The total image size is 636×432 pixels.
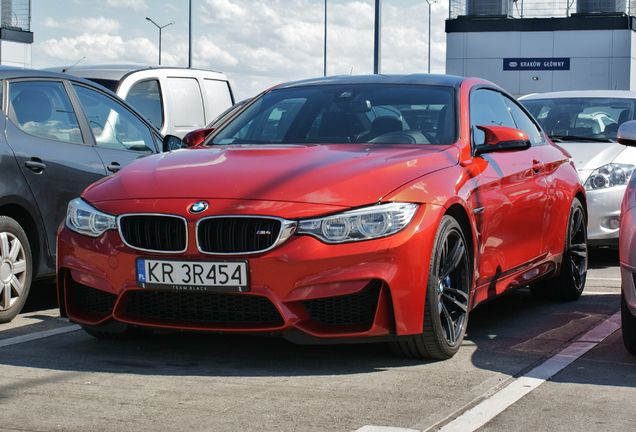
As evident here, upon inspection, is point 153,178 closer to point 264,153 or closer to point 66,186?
point 264,153

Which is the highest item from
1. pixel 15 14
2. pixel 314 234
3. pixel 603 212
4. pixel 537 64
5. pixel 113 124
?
pixel 15 14

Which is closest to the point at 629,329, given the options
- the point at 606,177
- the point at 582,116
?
the point at 606,177

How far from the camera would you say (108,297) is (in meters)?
4.57

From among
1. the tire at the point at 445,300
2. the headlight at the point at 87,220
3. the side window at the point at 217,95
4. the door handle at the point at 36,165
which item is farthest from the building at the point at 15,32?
the tire at the point at 445,300

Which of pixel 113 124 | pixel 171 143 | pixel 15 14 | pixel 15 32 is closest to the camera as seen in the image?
pixel 171 143

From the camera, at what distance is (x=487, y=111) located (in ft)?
19.0

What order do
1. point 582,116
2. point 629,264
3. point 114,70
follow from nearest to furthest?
point 629,264
point 582,116
point 114,70

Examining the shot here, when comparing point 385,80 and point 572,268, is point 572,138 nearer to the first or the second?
point 572,268

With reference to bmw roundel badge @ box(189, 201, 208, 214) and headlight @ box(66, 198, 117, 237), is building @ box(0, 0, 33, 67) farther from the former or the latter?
bmw roundel badge @ box(189, 201, 208, 214)

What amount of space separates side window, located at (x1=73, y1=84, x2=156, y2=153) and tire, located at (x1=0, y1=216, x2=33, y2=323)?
1.16 metres

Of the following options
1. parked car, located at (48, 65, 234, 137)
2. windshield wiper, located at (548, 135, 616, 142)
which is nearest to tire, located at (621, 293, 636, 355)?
windshield wiper, located at (548, 135, 616, 142)

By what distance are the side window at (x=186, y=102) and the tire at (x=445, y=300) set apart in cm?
703

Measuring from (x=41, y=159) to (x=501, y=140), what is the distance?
282 centimetres

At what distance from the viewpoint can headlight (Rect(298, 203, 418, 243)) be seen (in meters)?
4.12
